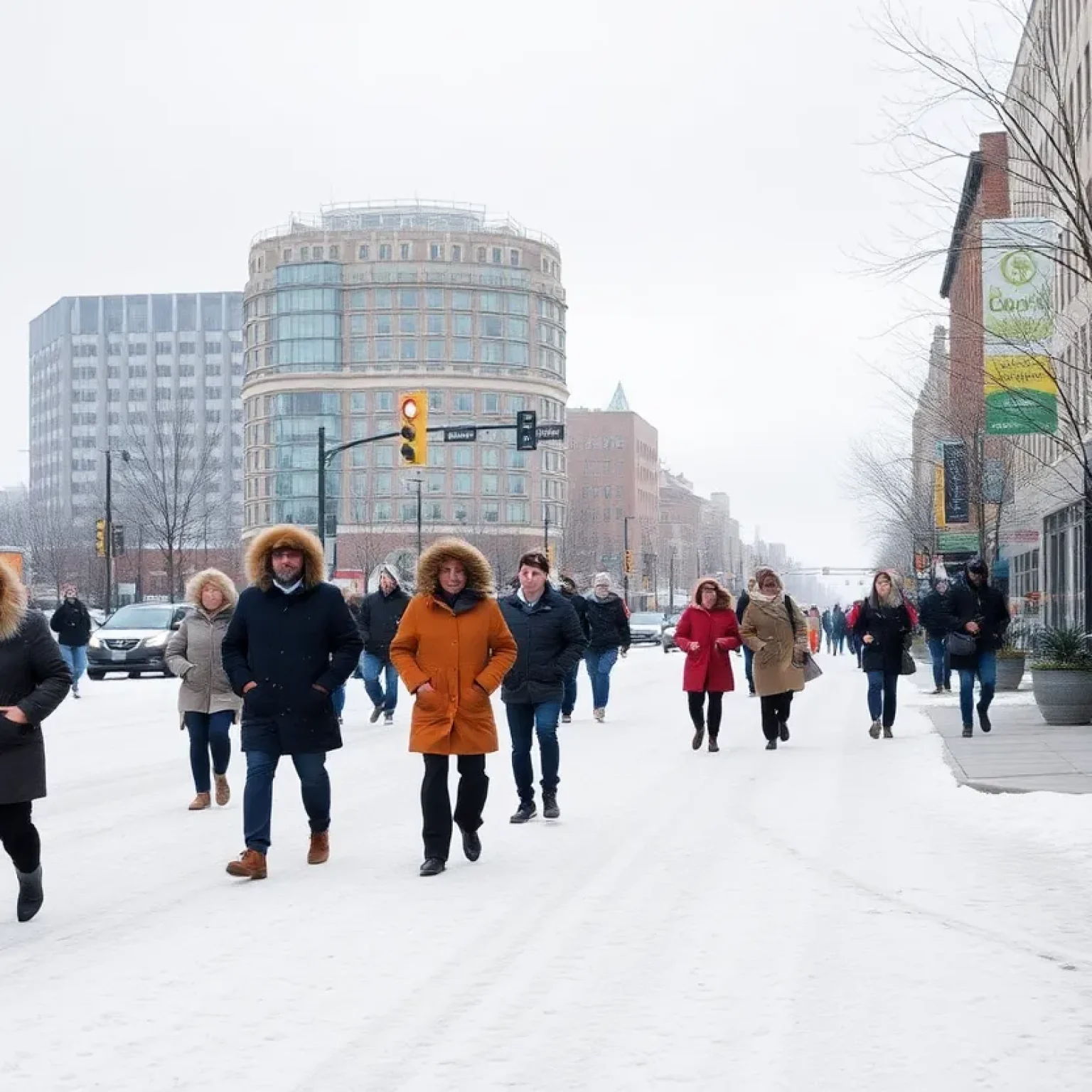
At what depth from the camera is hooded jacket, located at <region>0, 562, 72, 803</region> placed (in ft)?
25.1

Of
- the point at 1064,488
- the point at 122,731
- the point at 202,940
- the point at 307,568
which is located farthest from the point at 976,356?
the point at 202,940

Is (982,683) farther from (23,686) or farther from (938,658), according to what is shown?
(23,686)

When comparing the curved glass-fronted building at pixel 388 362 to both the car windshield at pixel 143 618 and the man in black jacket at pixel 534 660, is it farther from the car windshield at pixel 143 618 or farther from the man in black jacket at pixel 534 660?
the man in black jacket at pixel 534 660

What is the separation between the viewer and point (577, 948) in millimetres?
7266

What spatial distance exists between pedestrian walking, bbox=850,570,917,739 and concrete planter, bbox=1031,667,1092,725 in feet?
6.02

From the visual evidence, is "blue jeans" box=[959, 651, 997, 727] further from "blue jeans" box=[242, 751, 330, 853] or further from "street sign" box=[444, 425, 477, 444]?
"street sign" box=[444, 425, 477, 444]

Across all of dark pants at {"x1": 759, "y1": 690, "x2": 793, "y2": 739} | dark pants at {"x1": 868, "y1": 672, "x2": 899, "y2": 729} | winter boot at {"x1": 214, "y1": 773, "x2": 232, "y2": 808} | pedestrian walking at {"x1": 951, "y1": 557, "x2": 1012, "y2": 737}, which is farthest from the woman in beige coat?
winter boot at {"x1": 214, "y1": 773, "x2": 232, "y2": 808}

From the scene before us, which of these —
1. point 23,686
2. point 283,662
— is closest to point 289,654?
point 283,662

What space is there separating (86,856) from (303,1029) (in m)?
4.61

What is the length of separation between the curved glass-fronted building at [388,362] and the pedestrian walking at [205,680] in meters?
127

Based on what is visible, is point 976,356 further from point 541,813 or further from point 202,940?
point 202,940

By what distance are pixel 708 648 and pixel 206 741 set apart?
633 centimetres

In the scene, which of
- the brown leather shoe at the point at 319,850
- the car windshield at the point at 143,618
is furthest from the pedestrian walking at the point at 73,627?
the brown leather shoe at the point at 319,850

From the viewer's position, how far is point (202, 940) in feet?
24.3
